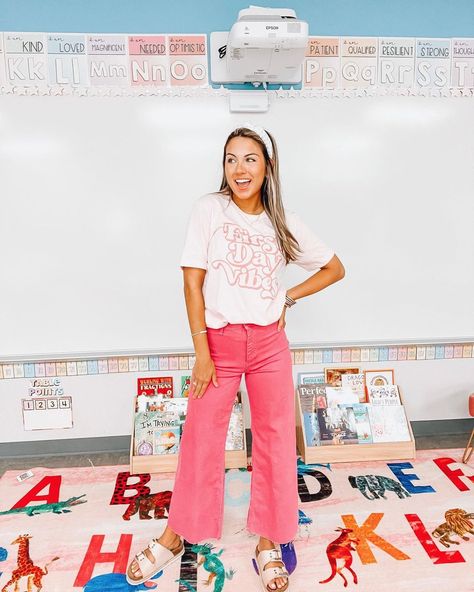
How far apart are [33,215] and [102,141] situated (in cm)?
46

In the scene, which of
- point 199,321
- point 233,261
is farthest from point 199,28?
point 199,321

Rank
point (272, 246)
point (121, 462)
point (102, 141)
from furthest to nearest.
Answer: point (121, 462)
point (102, 141)
point (272, 246)

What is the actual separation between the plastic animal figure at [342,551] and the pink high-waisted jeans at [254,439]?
0.18 m

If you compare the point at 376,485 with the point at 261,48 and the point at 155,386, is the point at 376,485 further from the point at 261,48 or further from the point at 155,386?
the point at 261,48

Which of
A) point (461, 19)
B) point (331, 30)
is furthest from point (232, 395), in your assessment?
point (461, 19)

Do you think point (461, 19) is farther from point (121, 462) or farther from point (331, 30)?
point (121, 462)

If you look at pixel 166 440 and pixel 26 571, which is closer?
pixel 26 571

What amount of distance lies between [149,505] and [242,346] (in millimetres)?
932

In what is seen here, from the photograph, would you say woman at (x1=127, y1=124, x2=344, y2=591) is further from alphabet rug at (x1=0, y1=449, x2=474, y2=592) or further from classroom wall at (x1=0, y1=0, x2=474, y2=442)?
classroom wall at (x1=0, y1=0, x2=474, y2=442)

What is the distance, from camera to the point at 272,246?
60.6 inches

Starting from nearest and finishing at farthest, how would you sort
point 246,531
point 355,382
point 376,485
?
point 246,531 < point 376,485 < point 355,382

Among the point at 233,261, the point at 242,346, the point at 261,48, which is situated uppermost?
the point at 261,48

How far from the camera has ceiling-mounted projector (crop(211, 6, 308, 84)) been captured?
1.94 m

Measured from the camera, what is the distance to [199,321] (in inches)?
59.9
